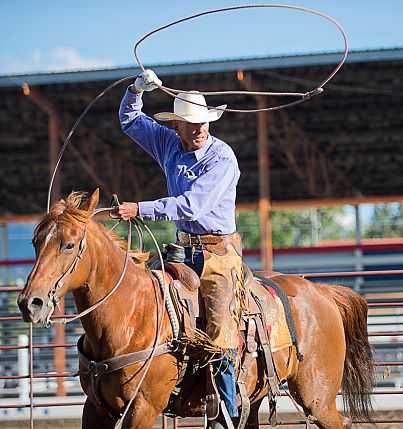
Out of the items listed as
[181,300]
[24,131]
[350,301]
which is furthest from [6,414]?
[24,131]

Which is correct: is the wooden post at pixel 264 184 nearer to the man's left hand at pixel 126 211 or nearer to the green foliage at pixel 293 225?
the man's left hand at pixel 126 211

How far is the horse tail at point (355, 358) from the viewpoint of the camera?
5.79 m

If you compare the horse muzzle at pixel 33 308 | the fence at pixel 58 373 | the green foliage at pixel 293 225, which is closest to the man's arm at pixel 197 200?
the horse muzzle at pixel 33 308

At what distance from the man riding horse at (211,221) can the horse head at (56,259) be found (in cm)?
56

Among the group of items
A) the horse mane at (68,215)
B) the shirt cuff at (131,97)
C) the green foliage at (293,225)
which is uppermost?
the shirt cuff at (131,97)

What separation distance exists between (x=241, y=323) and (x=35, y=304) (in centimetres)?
147

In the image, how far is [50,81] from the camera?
13828 mm

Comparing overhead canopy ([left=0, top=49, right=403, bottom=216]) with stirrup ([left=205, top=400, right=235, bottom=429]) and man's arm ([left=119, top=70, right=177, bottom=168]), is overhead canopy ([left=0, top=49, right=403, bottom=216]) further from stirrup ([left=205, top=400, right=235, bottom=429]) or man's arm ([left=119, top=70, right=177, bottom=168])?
stirrup ([left=205, top=400, right=235, bottom=429])

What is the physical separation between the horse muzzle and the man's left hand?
22.7 inches

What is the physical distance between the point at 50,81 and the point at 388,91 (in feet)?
21.5

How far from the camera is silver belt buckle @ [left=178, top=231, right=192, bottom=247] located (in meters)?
4.57

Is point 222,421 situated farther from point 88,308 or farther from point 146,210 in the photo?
point 146,210

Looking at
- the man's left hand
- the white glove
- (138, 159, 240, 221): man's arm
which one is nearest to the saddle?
(138, 159, 240, 221): man's arm

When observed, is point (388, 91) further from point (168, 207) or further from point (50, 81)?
point (168, 207)
